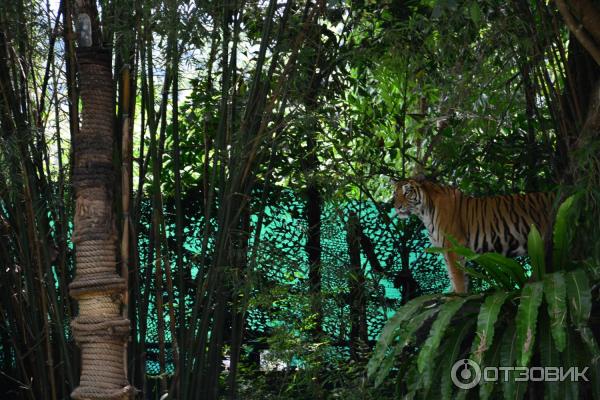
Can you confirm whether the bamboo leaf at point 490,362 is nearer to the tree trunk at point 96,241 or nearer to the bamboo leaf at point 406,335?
the bamboo leaf at point 406,335

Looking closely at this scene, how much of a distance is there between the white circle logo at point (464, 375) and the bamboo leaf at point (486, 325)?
151 mm

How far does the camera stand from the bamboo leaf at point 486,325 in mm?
2926

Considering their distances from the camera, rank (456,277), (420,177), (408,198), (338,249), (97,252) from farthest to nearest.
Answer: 1. (338,249)
2. (420,177)
3. (408,198)
4. (456,277)
5. (97,252)

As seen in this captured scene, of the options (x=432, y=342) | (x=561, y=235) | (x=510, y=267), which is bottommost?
(x=432, y=342)

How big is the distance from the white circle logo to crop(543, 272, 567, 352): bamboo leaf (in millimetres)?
365

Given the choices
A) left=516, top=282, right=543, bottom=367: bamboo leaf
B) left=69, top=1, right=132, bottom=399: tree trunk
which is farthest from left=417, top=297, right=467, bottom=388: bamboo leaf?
left=69, top=1, right=132, bottom=399: tree trunk

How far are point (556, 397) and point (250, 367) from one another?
210 cm

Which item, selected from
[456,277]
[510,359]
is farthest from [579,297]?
[456,277]

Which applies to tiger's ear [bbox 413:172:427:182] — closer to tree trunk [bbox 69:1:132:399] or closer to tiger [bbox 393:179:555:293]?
tiger [bbox 393:179:555:293]

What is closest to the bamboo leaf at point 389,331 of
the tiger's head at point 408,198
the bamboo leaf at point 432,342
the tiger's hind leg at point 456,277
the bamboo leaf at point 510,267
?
the bamboo leaf at point 432,342

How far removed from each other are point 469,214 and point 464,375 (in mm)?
1385

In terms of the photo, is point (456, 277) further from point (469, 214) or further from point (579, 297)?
point (579, 297)

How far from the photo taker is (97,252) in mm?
2576

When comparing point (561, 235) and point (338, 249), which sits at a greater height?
point (338, 249)
